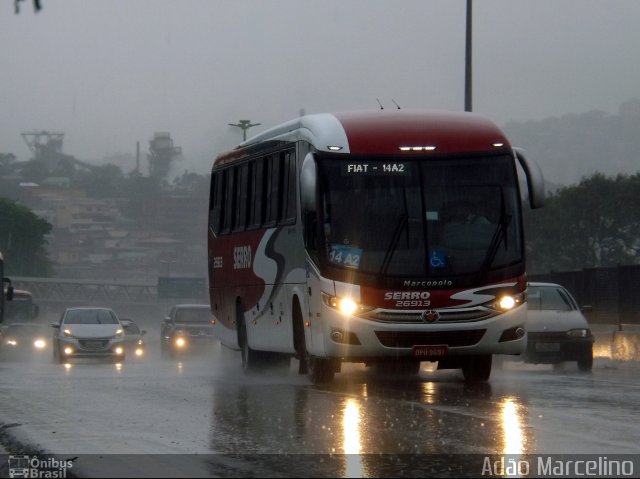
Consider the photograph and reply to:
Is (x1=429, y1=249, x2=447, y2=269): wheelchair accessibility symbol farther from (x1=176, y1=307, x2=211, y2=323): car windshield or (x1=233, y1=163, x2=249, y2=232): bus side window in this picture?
(x1=176, y1=307, x2=211, y2=323): car windshield

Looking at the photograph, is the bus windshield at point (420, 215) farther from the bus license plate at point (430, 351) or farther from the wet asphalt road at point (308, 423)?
the wet asphalt road at point (308, 423)

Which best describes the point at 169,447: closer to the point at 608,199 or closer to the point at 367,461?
the point at 367,461

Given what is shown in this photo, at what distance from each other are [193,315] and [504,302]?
94.1ft

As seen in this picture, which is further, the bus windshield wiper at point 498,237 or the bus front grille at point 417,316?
the bus windshield wiper at point 498,237

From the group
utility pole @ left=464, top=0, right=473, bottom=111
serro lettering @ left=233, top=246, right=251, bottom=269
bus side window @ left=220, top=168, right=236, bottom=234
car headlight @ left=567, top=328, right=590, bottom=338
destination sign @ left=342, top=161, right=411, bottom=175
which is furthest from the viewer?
utility pole @ left=464, top=0, right=473, bottom=111

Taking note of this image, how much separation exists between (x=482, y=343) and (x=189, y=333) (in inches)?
1082

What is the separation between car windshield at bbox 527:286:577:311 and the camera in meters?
25.4

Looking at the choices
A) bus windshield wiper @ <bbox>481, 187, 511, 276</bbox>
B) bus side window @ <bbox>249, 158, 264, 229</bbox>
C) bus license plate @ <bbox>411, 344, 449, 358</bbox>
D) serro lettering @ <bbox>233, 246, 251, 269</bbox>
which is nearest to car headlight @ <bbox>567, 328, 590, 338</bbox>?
serro lettering @ <bbox>233, 246, 251, 269</bbox>

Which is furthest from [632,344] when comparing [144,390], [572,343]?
[144,390]

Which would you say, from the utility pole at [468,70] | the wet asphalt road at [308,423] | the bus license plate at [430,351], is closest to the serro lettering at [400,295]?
the bus license plate at [430,351]

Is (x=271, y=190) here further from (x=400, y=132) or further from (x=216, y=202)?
(x=216, y=202)

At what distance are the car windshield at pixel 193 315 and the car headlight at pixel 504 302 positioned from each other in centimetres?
2791

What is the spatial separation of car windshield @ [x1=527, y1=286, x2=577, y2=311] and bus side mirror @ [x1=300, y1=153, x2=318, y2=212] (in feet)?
30.0

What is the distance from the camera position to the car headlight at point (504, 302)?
17234mm
